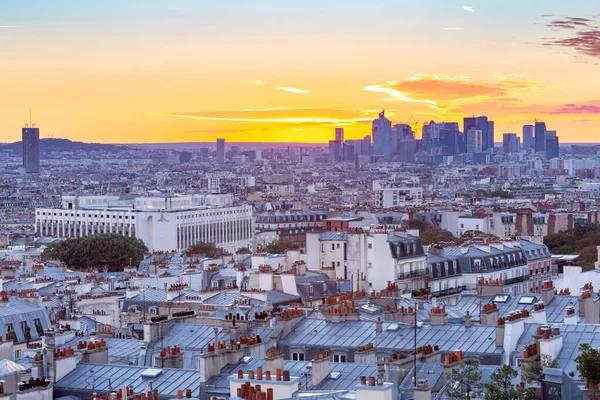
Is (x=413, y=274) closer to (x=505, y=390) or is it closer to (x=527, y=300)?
(x=527, y=300)

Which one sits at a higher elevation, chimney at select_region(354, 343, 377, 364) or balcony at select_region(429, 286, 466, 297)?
chimney at select_region(354, 343, 377, 364)

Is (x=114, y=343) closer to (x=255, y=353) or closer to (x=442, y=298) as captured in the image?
(x=255, y=353)

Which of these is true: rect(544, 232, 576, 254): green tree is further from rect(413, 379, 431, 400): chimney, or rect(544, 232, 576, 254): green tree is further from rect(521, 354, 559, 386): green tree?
rect(413, 379, 431, 400): chimney

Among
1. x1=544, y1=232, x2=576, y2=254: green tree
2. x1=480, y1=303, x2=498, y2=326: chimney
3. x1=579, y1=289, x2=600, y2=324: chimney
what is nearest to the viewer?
x1=480, y1=303, x2=498, y2=326: chimney

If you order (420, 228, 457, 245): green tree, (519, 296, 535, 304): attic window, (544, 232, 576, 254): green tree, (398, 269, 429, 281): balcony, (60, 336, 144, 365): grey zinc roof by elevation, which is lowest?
(544, 232, 576, 254): green tree

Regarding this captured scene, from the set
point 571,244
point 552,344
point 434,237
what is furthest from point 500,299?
point 571,244

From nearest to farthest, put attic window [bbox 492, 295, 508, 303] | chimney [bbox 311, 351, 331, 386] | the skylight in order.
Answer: chimney [bbox 311, 351, 331, 386], the skylight, attic window [bbox 492, 295, 508, 303]

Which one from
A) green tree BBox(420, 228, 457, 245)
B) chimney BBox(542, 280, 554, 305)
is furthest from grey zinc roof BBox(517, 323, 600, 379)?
green tree BBox(420, 228, 457, 245)

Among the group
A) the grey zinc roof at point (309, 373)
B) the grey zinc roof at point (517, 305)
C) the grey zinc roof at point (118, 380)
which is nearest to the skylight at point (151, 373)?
the grey zinc roof at point (118, 380)
